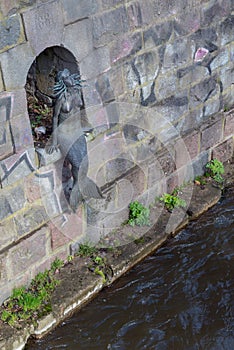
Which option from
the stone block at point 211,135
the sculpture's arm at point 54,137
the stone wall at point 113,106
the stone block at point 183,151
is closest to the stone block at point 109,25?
the stone wall at point 113,106

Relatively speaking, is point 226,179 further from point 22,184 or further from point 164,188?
point 22,184

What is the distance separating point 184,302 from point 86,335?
101 centimetres

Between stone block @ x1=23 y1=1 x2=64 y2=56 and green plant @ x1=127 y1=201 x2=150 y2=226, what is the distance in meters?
2.23

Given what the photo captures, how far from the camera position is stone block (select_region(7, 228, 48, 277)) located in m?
5.68

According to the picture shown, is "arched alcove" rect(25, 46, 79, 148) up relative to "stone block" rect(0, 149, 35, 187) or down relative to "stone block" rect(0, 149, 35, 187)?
up

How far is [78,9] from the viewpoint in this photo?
17.5ft

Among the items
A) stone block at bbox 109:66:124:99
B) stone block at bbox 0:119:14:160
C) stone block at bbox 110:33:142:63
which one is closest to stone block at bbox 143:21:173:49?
stone block at bbox 110:33:142:63

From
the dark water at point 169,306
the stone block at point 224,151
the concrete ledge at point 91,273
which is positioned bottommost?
the dark water at point 169,306

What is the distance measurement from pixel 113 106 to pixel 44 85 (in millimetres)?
707

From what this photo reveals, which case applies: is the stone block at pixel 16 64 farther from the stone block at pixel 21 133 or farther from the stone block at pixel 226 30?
the stone block at pixel 226 30

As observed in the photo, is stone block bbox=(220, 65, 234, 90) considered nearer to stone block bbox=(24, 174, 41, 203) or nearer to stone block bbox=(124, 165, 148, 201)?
stone block bbox=(124, 165, 148, 201)

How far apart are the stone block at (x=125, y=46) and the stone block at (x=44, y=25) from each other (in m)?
0.75

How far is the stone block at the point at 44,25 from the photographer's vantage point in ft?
16.3

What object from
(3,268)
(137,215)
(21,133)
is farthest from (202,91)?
(3,268)
